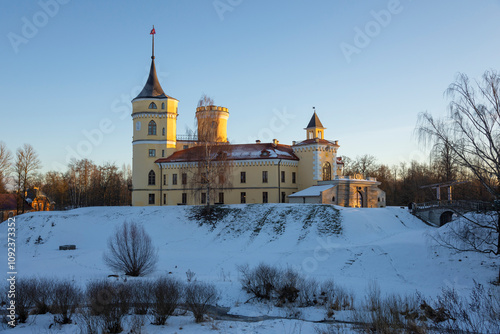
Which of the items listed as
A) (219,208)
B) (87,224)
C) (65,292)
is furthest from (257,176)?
(65,292)

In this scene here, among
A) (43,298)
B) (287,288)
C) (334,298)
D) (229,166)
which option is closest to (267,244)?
(229,166)

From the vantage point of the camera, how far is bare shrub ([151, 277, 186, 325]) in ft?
50.6

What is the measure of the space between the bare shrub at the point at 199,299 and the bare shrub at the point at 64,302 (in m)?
4.26

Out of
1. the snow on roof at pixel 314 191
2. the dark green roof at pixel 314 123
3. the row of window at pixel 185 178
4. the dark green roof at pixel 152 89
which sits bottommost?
the snow on roof at pixel 314 191

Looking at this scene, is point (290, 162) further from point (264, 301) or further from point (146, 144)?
point (264, 301)

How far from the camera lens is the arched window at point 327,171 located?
47.9m

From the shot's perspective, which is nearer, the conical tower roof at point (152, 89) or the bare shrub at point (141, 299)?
the bare shrub at point (141, 299)

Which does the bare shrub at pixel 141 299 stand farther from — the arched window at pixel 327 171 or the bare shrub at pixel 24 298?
the arched window at pixel 327 171

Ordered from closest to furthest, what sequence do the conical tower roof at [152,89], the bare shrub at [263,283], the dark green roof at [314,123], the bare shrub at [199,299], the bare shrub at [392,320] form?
the bare shrub at [392,320], the bare shrub at [199,299], the bare shrub at [263,283], the dark green roof at [314,123], the conical tower roof at [152,89]

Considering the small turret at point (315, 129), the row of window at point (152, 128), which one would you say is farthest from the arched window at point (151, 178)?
the small turret at point (315, 129)

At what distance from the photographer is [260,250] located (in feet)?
107

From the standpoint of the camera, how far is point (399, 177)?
8694 centimetres

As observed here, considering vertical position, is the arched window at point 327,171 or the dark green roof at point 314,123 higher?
the dark green roof at point 314,123

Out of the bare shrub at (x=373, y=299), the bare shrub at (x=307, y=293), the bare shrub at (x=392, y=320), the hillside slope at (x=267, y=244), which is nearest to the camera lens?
the bare shrub at (x=392, y=320)
